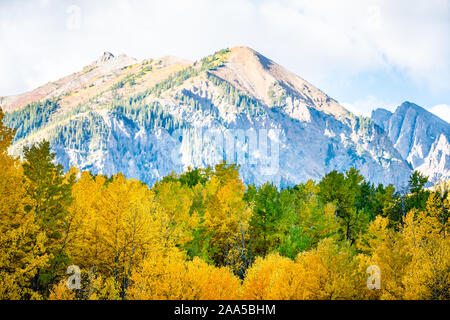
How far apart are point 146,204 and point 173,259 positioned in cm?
641

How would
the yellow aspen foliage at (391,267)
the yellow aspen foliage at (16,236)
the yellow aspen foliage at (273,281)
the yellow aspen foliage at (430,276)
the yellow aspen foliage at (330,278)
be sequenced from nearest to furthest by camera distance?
the yellow aspen foliage at (16,236) < the yellow aspen foliage at (330,278) < the yellow aspen foliage at (430,276) < the yellow aspen foliage at (273,281) < the yellow aspen foliage at (391,267)

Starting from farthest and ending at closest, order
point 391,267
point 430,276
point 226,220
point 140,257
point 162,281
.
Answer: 1. point 226,220
2. point 140,257
3. point 391,267
4. point 162,281
5. point 430,276

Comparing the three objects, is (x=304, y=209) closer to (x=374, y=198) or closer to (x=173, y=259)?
(x=173, y=259)

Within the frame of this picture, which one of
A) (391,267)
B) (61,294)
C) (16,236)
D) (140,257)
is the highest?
(16,236)

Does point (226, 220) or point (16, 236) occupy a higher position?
point (226, 220)

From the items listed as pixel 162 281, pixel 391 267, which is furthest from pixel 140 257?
pixel 391 267

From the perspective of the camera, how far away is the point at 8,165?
22.3 m

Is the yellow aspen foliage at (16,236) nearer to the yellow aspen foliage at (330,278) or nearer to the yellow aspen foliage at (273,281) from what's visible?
the yellow aspen foliage at (273,281)

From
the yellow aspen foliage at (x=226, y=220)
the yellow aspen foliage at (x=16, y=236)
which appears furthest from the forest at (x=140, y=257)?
the yellow aspen foliage at (x=226, y=220)

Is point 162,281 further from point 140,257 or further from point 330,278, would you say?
point 330,278

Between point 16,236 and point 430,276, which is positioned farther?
point 430,276

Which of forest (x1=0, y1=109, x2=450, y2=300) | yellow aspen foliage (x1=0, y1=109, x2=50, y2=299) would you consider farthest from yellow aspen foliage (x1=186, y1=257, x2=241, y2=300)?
yellow aspen foliage (x1=0, y1=109, x2=50, y2=299)

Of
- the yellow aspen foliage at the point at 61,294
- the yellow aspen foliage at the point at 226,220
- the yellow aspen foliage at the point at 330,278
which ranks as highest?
the yellow aspen foliage at the point at 226,220
